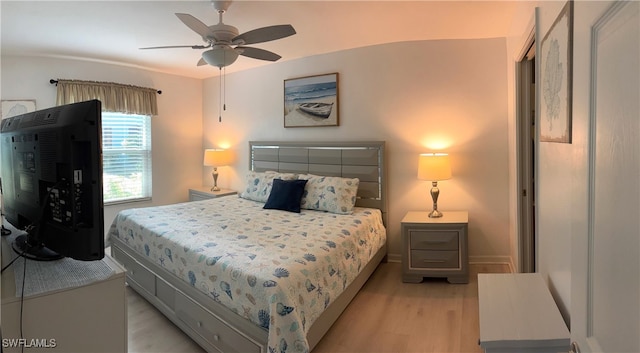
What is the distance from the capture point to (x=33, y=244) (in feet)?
4.34

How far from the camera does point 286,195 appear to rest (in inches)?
A: 142

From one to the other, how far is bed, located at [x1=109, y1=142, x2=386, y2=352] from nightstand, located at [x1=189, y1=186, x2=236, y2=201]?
28.2 inches

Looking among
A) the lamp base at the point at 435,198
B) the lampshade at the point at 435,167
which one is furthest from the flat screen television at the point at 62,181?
the lamp base at the point at 435,198

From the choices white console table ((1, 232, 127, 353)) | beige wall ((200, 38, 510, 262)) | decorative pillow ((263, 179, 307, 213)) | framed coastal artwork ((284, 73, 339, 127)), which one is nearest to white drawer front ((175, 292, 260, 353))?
white console table ((1, 232, 127, 353))

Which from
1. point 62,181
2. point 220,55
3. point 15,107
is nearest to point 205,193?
point 15,107

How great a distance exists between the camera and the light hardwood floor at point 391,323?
2262mm

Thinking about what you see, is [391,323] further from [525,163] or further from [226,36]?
[226,36]

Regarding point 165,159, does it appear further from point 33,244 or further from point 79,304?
point 79,304

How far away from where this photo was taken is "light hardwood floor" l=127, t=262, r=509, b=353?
2.26 meters

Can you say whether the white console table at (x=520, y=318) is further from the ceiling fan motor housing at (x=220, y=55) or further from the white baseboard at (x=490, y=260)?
the ceiling fan motor housing at (x=220, y=55)

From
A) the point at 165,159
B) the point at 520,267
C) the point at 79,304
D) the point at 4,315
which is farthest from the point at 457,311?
the point at 165,159

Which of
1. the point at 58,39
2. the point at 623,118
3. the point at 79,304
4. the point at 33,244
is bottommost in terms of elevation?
the point at 79,304

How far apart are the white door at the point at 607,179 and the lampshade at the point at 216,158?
459 cm

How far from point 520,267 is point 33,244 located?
3019 mm
